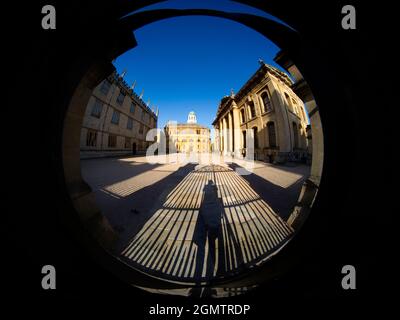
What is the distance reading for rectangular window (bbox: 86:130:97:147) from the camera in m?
13.3

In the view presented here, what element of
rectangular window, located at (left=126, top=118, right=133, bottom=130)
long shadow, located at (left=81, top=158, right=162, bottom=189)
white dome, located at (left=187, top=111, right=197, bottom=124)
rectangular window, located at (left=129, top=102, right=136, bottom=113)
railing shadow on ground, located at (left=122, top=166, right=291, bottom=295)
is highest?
white dome, located at (left=187, top=111, right=197, bottom=124)

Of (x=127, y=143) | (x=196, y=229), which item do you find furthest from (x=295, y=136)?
(x=127, y=143)

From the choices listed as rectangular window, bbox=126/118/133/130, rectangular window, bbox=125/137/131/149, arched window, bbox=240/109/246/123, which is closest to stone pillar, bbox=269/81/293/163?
arched window, bbox=240/109/246/123

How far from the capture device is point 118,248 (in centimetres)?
195

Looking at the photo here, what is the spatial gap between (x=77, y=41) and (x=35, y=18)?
341 mm

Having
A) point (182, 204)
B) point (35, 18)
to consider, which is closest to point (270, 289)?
point (182, 204)

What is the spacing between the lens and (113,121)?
635 inches

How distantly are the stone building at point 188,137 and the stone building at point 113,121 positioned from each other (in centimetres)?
1837

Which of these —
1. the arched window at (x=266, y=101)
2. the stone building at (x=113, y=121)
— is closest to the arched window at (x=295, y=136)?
the arched window at (x=266, y=101)

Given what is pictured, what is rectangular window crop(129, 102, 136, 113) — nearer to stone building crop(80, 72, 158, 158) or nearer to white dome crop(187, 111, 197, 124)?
stone building crop(80, 72, 158, 158)

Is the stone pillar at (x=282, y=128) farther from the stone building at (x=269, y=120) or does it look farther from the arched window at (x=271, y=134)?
the arched window at (x=271, y=134)

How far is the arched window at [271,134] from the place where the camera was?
39.8 feet
